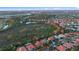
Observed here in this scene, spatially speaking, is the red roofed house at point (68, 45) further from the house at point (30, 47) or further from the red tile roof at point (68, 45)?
the house at point (30, 47)

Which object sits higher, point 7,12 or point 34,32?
point 7,12

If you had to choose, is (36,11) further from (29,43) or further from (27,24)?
(29,43)

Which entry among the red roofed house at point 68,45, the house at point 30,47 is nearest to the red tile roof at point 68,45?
the red roofed house at point 68,45

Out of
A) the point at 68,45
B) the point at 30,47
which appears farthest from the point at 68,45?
the point at 30,47

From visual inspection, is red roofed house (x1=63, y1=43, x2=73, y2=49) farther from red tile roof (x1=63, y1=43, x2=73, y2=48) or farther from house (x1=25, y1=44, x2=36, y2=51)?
house (x1=25, y1=44, x2=36, y2=51)

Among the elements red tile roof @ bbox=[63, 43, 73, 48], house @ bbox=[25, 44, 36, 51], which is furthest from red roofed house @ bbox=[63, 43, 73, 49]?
house @ bbox=[25, 44, 36, 51]

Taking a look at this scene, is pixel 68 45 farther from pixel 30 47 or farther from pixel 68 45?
pixel 30 47
